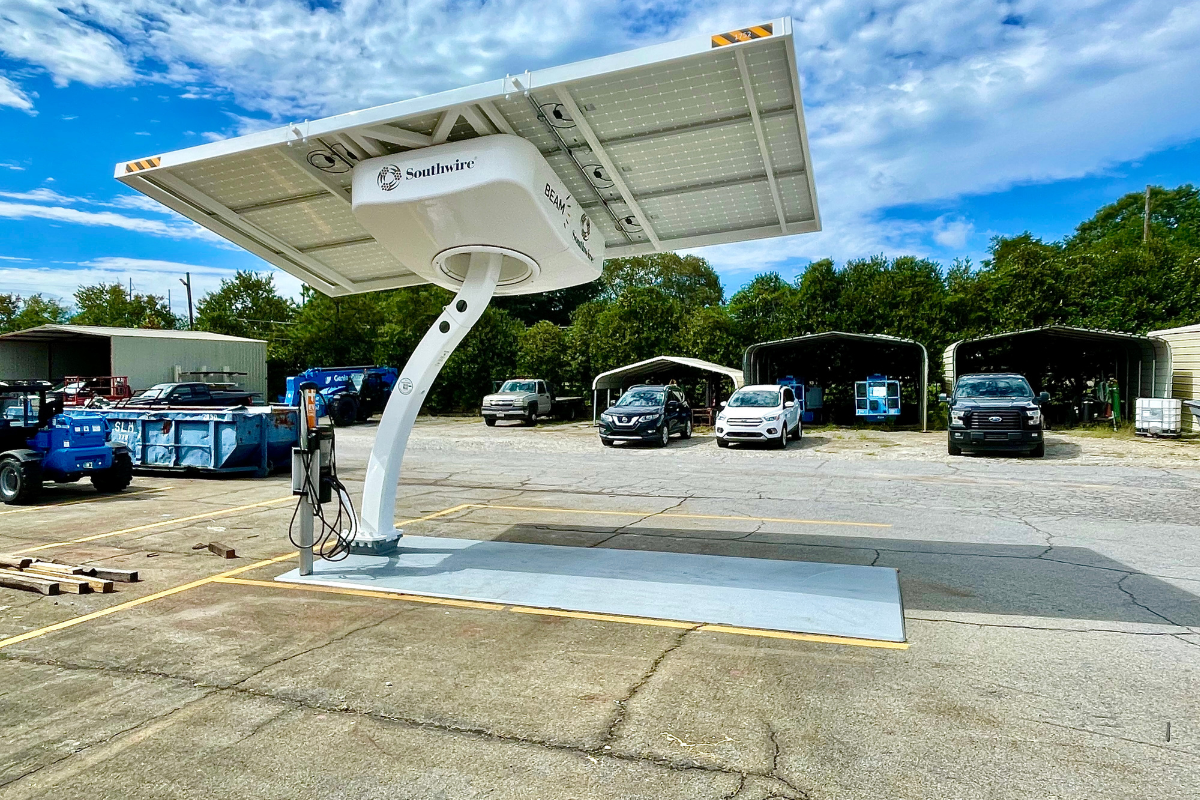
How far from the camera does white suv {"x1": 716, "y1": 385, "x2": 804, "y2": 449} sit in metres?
19.2

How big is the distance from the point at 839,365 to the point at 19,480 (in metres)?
25.7

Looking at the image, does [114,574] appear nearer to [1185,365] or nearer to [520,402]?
[520,402]

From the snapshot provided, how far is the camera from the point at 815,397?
2828 centimetres

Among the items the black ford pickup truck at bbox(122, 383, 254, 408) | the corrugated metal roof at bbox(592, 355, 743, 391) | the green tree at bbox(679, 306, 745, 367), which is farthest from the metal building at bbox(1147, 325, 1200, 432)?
the black ford pickup truck at bbox(122, 383, 254, 408)

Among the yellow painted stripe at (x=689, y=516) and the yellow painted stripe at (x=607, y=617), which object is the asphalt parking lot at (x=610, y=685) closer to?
the yellow painted stripe at (x=607, y=617)

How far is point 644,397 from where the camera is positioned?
71.6 ft

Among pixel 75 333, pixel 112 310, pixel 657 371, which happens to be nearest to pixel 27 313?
pixel 112 310

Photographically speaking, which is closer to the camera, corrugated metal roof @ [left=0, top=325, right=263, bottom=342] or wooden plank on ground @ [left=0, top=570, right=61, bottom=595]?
wooden plank on ground @ [left=0, top=570, right=61, bottom=595]

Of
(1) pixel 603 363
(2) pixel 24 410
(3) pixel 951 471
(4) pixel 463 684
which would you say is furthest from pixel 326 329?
(4) pixel 463 684

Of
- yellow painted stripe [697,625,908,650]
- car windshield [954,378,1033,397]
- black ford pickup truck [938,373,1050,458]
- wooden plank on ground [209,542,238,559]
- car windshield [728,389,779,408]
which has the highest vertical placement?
car windshield [954,378,1033,397]

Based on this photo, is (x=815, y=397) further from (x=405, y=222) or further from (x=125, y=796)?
(x=125, y=796)

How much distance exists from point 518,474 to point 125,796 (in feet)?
37.1

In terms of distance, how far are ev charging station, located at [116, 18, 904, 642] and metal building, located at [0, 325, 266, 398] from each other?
30.8 metres

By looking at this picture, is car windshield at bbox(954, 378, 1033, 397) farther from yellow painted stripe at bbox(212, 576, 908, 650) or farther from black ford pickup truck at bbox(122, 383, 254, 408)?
black ford pickup truck at bbox(122, 383, 254, 408)
